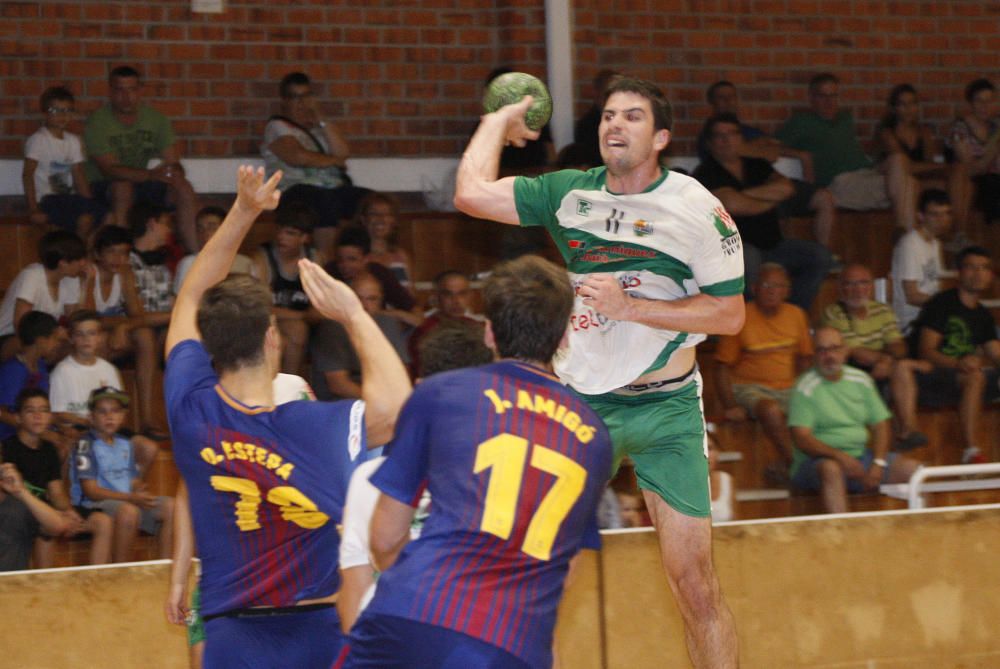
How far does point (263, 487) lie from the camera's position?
13.1 feet

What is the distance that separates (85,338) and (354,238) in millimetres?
1771

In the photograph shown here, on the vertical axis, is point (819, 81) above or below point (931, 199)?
above

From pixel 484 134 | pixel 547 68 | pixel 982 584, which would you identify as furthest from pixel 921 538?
pixel 547 68

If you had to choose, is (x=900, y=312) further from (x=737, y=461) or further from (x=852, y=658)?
(x=852, y=658)

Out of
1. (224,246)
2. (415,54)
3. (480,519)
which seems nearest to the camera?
(480,519)

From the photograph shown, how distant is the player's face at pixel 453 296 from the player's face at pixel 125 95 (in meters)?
3.08

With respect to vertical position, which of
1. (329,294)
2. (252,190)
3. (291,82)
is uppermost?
(291,82)

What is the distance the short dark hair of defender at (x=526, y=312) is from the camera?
12.2 ft

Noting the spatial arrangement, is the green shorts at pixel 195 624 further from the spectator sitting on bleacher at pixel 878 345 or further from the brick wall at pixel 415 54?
the brick wall at pixel 415 54

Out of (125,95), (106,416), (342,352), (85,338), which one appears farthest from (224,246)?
(125,95)

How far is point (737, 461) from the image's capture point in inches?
369

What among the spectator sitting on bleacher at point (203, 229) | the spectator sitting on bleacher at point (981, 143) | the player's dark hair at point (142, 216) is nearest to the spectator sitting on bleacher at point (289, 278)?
the spectator sitting on bleacher at point (203, 229)

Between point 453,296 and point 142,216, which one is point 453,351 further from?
point 142,216

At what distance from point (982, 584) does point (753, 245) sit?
394 centimetres
